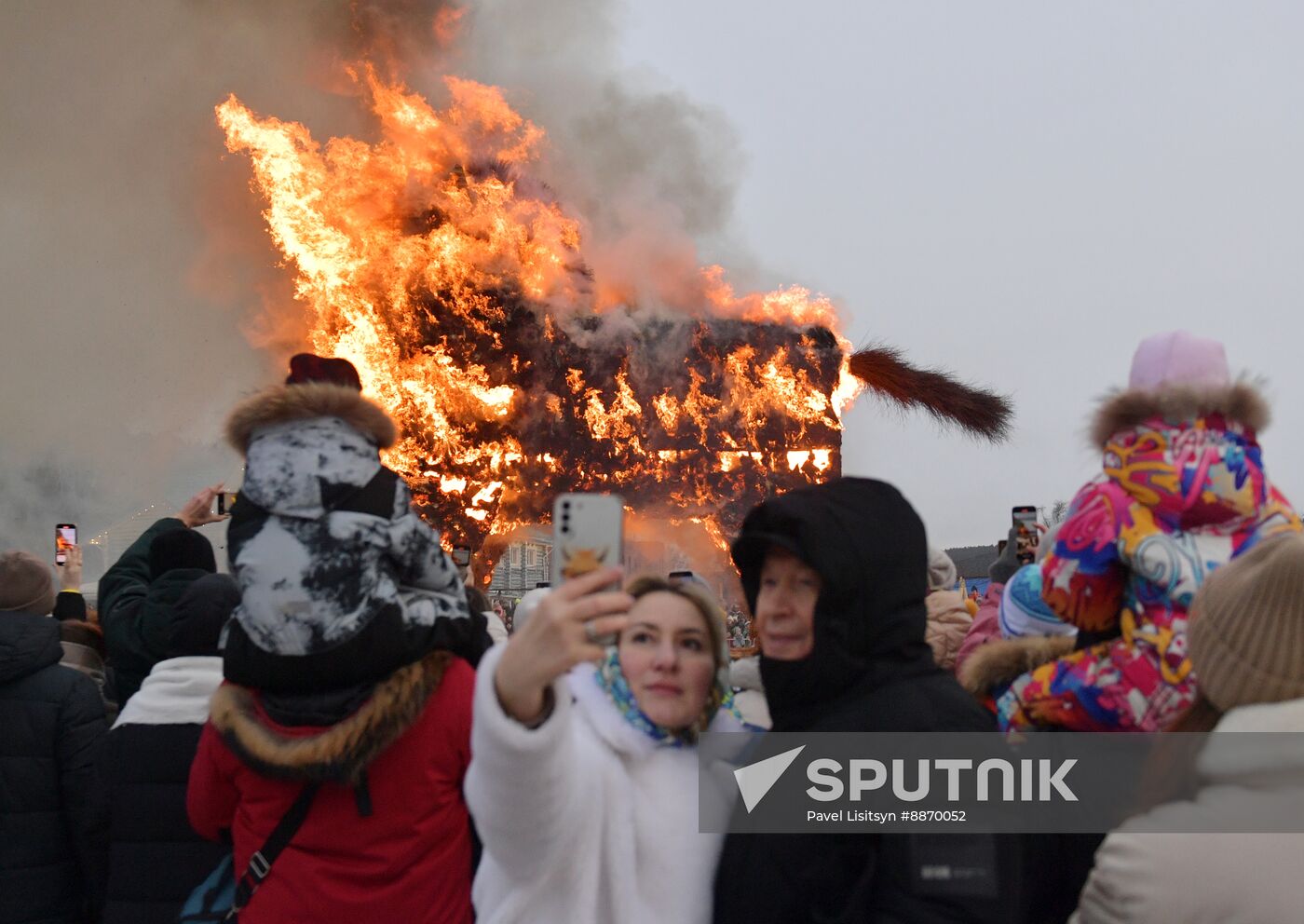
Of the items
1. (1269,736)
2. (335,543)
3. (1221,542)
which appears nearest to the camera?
(1269,736)

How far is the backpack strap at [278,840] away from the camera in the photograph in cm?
248

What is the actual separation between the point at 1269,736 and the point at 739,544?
102cm

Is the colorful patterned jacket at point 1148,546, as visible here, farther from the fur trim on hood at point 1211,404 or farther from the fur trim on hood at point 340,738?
the fur trim on hood at point 340,738

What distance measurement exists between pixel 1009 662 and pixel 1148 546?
51 cm

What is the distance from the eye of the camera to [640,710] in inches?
85.5

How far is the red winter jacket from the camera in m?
2.40

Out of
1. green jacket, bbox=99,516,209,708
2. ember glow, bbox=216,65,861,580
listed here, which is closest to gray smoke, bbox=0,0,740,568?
ember glow, bbox=216,65,861,580

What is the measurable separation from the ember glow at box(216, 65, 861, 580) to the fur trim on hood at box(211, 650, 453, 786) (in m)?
12.3

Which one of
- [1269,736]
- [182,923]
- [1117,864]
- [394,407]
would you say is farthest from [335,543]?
[394,407]

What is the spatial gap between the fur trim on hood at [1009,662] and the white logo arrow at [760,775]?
968mm

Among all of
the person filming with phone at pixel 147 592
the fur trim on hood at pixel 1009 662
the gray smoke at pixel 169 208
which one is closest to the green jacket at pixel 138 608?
the person filming with phone at pixel 147 592

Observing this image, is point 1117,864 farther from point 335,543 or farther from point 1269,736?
point 335,543

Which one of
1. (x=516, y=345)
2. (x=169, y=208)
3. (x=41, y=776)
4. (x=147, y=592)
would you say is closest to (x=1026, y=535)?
(x=147, y=592)

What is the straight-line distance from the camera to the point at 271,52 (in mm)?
14898
